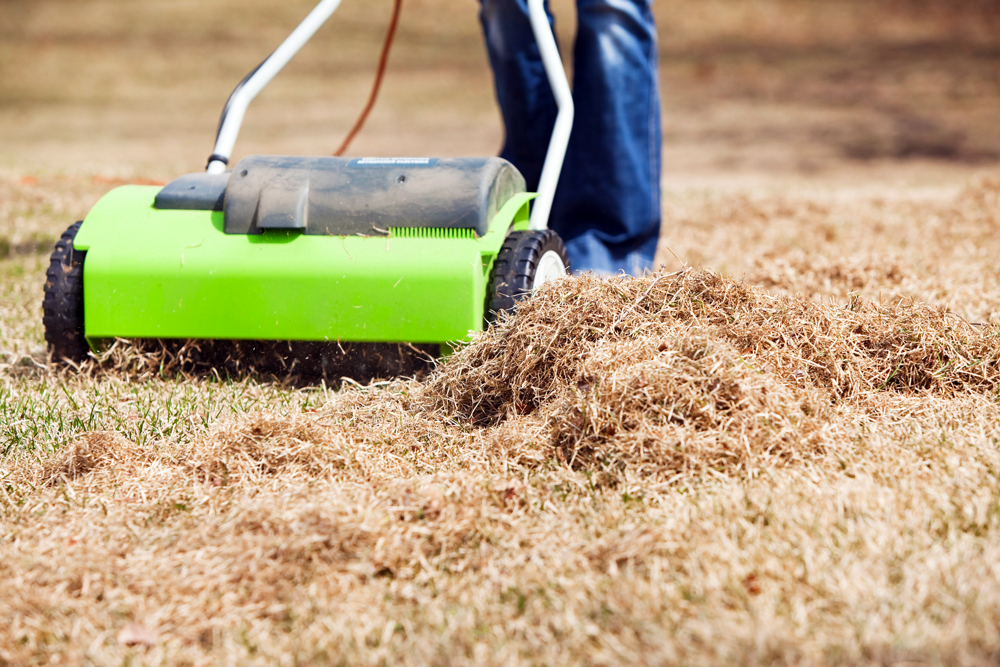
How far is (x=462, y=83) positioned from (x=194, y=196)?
12910 millimetres

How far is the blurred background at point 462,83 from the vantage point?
36.0 feet

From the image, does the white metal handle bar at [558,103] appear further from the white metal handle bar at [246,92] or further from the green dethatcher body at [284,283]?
the white metal handle bar at [246,92]

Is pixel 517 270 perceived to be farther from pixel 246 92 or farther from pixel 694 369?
pixel 246 92

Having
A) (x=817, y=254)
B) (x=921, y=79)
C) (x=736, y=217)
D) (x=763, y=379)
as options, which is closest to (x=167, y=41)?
(x=921, y=79)

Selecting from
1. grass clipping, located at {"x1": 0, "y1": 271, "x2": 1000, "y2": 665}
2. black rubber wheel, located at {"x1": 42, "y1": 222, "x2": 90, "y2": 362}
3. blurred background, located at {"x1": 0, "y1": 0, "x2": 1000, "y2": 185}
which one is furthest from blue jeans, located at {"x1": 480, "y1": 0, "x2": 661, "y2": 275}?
blurred background, located at {"x1": 0, "y1": 0, "x2": 1000, "y2": 185}

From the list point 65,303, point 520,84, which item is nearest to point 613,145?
point 520,84

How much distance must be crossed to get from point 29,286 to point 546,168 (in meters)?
2.22

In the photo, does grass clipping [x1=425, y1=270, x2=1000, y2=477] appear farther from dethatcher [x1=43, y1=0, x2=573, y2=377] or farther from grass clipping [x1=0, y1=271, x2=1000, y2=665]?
dethatcher [x1=43, y1=0, x2=573, y2=377]

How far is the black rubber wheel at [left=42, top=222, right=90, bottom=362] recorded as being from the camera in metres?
2.60

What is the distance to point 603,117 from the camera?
3850 millimetres

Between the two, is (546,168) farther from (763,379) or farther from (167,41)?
(167,41)

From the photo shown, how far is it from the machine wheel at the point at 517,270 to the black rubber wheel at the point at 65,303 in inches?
44.8

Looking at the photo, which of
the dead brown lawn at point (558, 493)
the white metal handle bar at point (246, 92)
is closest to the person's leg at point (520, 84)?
the white metal handle bar at point (246, 92)

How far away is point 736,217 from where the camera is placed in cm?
553
